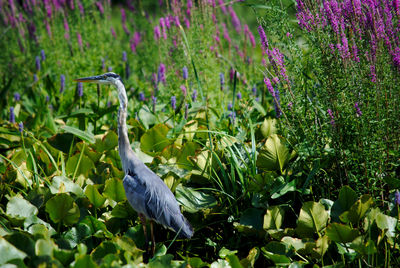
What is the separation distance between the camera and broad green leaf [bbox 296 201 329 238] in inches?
102

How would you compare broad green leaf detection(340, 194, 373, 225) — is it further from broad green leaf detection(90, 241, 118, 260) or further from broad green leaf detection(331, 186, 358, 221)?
broad green leaf detection(90, 241, 118, 260)

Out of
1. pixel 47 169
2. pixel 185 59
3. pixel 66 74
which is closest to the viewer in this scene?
pixel 47 169

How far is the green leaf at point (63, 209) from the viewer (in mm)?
2736

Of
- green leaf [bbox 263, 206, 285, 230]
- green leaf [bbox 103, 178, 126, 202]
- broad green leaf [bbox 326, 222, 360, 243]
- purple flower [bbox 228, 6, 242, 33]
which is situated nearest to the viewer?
broad green leaf [bbox 326, 222, 360, 243]

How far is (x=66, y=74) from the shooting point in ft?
16.5

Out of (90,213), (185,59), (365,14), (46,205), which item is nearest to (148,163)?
(90,213)

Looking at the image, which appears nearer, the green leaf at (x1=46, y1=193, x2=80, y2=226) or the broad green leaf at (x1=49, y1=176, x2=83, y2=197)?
the green leaf at (x1=46, y1=193, x2=80, y2=226)

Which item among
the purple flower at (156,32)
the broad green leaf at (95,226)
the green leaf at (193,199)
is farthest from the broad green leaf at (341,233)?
the purple flower at (156,32)

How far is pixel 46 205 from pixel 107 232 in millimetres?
394

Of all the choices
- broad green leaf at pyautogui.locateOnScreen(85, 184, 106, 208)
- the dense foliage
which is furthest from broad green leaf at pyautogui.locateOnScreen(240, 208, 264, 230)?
broad green leaf at pyautogui.locateOnScreen(85, 184, 106, 208)

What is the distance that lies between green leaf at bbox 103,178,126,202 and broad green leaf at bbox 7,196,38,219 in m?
0.46

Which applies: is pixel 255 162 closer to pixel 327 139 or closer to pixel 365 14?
pixel 327 139

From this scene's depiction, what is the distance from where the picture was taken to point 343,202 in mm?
2660

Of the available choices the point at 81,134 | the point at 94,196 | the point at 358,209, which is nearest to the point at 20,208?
the point at 94,196
